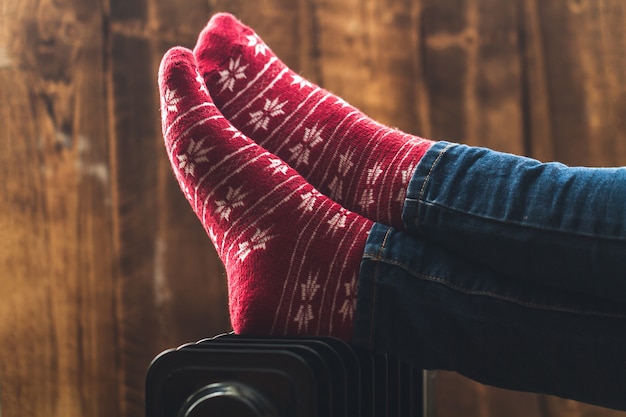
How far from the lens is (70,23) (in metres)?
1.26

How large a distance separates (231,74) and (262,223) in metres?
0.22

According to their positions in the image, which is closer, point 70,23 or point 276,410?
point 276,410

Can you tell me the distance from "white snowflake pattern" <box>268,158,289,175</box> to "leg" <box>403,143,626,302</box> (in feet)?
0.47

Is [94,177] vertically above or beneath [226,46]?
beneath

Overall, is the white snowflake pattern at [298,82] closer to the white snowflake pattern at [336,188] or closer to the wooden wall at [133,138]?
the white snowflake pattern at [336,188]

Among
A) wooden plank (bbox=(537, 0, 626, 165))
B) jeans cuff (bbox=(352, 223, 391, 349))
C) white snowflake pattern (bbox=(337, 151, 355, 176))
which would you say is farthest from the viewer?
wooden plank (bbox=(537, 0, 626, 165))

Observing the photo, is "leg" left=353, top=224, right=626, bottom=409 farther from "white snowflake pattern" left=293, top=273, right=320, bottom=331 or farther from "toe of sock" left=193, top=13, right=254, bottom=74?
"toe of sock" left=193, top=13, right=254, bottom=74

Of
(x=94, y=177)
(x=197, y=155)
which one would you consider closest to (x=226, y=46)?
(x=197, y=155)

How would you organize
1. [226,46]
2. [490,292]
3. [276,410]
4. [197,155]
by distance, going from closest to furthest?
[276,410]
[490,292]
[197,155]
[226,46]

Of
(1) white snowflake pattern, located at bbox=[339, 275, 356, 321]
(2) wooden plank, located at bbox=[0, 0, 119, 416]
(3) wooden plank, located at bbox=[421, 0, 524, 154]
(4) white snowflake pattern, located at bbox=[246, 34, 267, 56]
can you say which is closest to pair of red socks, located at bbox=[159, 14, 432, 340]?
(1) white snowflake pattern, located at bbox=[339, 275, 356, 321]

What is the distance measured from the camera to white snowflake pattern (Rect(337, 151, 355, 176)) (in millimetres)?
725

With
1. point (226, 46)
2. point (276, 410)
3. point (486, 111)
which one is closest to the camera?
point (276, 410)

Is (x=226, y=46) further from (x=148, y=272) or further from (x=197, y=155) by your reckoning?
(x=148, y=272)

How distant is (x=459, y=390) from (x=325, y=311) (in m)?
0.68
